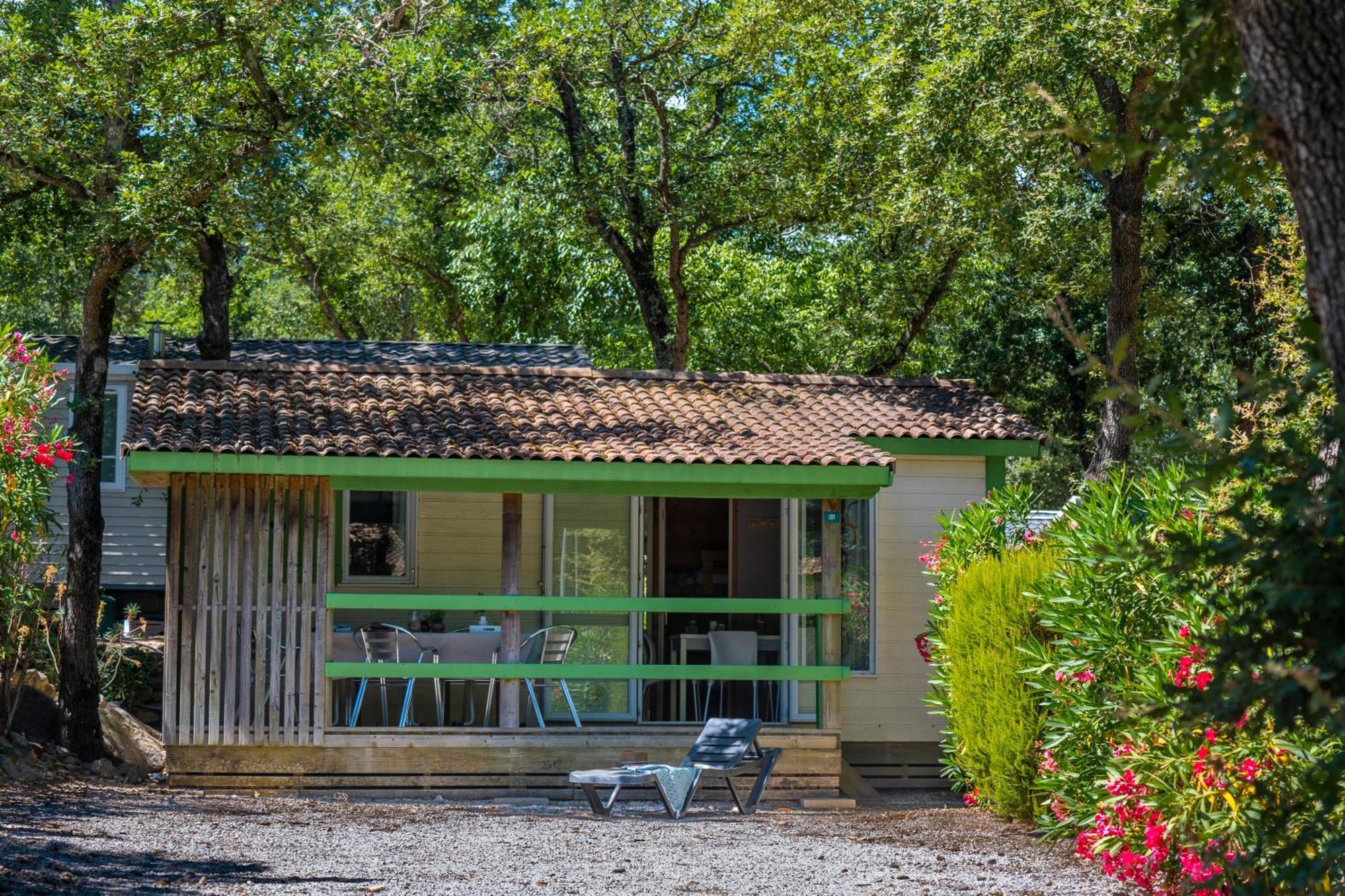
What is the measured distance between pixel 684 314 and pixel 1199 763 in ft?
48.4

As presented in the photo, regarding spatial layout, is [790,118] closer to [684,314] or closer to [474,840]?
[684,314]

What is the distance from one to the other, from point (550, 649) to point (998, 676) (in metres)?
4.38

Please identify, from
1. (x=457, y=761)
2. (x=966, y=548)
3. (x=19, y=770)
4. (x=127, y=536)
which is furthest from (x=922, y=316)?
(x=19, y=770)

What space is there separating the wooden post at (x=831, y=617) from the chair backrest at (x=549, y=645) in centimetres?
220

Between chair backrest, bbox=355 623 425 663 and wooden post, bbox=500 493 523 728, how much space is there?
32.2 inches

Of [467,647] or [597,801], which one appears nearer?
[597,801]

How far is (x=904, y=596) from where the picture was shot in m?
13.8

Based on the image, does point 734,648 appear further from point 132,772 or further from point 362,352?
point 362,352

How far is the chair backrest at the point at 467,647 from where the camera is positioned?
40.7ft

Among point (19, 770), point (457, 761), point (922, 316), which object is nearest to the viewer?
point (19, 770)

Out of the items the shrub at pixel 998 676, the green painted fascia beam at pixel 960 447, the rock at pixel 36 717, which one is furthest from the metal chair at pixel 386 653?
the green painted fascia beam at pixel 960 447

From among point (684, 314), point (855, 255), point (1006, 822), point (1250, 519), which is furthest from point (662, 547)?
point (1250, 519)

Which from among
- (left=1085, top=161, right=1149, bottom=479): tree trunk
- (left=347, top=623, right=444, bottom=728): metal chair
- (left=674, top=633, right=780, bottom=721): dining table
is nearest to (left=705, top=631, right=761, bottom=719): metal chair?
(left=674, top=633, right=780, bottom=721): dining table

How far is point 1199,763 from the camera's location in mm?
6645
